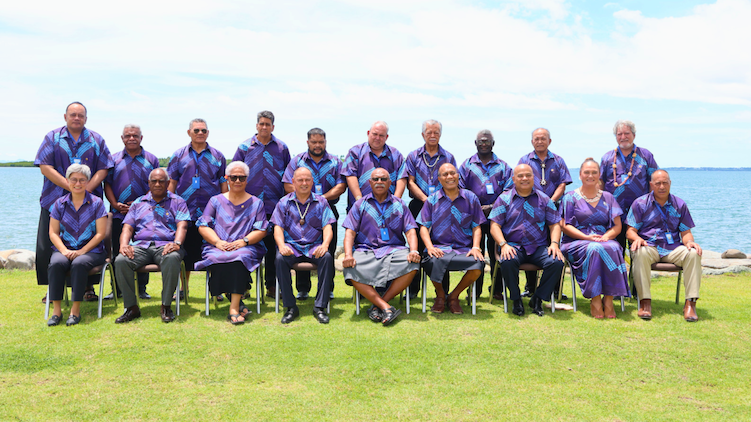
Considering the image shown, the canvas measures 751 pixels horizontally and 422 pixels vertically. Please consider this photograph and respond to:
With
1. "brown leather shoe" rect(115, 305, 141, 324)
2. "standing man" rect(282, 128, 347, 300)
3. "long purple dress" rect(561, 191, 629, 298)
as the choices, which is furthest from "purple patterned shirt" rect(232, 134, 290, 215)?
"long purple dress" rect(561, 191, 629, 298)

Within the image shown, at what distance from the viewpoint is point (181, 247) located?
5809 millimetres

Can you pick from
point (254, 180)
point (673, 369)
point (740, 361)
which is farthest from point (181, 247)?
point (740, 361)

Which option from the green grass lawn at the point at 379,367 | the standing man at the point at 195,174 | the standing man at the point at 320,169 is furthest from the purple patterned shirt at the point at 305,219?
the standing man at the point at 195,174

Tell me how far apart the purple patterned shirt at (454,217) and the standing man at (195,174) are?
8.19ft

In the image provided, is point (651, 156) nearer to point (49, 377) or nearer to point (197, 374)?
point (197, 374)

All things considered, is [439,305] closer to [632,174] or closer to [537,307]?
[537,307]

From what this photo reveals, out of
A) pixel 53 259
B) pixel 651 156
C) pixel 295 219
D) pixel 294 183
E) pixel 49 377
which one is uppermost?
pixel 651 156

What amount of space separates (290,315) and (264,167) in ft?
6.42

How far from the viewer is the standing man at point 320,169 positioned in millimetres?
6449

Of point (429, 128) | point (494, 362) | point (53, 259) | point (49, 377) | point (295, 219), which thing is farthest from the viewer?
point (429, 128)

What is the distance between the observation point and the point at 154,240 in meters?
5.82

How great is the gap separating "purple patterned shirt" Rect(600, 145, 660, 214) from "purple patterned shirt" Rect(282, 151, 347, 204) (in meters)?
3.33

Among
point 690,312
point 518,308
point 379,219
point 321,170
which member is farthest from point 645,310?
point 321,170

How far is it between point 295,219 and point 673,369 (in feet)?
12.6
